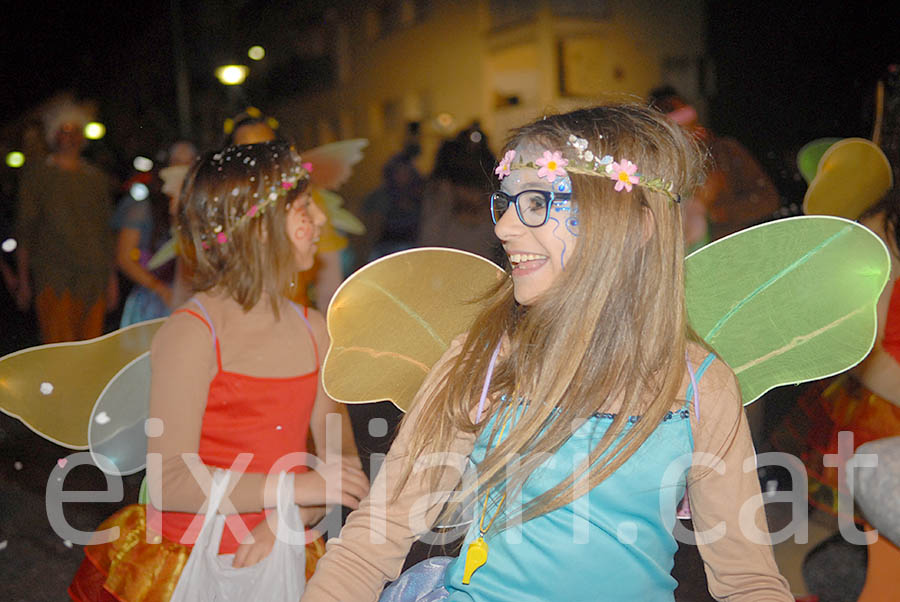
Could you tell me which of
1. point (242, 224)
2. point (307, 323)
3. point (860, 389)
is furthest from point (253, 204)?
point (860, 389)

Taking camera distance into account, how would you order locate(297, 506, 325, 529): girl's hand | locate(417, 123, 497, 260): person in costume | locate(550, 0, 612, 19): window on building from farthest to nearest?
locate(550, 0, 612, 19): window on building
locate(417, 123, 497, 260): person in costume
locate(297, 506, 325, 529): girl's hand

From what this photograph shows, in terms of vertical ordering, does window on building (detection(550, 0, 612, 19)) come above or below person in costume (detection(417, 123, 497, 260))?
above

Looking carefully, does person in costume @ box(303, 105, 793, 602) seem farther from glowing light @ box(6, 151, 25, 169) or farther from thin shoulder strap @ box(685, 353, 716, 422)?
glowing light @ box(6, 151, 25, 169)

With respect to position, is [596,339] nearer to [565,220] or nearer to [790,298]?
[565,220]

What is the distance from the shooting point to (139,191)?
9.44 ft

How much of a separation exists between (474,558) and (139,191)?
2194mm

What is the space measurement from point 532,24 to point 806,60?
1198mm

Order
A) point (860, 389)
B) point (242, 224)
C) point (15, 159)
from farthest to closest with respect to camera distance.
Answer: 1. point (15, 159)
2. point (860, 389)
3. point (242, 224)

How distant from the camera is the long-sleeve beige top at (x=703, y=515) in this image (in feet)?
3.67

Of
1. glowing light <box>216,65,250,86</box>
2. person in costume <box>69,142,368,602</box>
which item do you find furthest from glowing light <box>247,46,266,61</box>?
Result: person in costume <box>69,142,368,602</box>

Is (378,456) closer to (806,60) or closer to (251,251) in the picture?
(251,251)

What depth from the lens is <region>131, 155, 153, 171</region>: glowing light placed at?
2.98 meters

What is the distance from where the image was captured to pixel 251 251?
1.67m

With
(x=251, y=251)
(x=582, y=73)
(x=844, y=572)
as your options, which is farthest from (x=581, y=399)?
(x=582, y=73)
